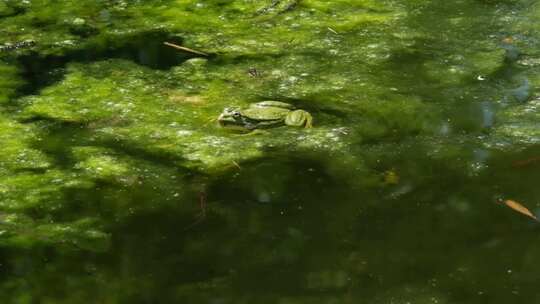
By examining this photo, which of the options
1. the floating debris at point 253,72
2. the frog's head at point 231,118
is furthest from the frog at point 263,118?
the floating debris at point 253,72

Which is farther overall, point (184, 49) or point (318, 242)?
point (184, 49)

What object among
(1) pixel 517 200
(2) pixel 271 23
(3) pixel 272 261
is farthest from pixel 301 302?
(2) pixel 271 23

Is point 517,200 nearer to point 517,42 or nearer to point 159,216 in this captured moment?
point 159,216

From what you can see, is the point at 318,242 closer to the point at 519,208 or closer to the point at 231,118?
the point at 519,208

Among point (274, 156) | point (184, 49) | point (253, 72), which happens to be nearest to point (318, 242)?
point (274, 156)

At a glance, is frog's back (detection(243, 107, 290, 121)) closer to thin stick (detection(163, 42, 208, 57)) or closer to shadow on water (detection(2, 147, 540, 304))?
shadow on water (detection(2, 147, 540, 304))

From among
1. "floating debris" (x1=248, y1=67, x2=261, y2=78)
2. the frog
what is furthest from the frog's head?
"floating debris" (x1=248, y1=67, x2=261, y2=78)

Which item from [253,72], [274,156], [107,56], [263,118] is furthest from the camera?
[107,56]
